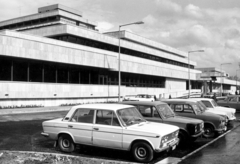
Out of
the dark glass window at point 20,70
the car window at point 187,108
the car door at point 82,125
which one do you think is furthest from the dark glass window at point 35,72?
the car door at point 82,125

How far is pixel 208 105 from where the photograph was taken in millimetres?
15914

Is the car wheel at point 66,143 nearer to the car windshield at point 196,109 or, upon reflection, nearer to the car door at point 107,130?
the car door at point 107,130

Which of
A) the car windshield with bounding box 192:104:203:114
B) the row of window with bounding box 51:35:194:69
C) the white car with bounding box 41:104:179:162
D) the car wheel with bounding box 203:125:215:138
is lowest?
the car wheel with bounding box 203:125:215:138

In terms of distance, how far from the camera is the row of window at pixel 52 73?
27.0 m

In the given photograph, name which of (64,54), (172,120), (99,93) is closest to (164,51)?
(99,93)

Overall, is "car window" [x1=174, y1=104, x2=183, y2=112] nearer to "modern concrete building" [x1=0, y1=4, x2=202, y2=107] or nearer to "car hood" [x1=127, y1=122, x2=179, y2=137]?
"car hood" [x1=127, y1=122, x2=179, y2=137]

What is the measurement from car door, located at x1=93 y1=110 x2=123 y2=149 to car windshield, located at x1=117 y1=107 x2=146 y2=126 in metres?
0.19

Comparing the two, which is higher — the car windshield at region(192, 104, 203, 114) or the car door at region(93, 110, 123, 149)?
the car windshield at region(192, 104, 203, 114)

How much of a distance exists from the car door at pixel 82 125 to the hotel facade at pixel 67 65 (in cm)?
1938

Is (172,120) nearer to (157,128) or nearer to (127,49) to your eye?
(157,128)

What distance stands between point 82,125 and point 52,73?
24217 millimetres

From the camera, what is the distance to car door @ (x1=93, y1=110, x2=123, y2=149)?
308 inches

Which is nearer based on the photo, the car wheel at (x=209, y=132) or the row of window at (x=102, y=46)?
the car wheel at (x=209, y=132)

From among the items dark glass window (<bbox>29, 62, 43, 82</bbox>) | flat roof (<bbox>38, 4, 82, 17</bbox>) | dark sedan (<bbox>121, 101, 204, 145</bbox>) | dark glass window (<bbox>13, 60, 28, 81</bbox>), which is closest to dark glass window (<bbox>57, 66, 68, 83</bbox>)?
dark glass window (<bbox>29, 62, 43, 82</bbox>)
